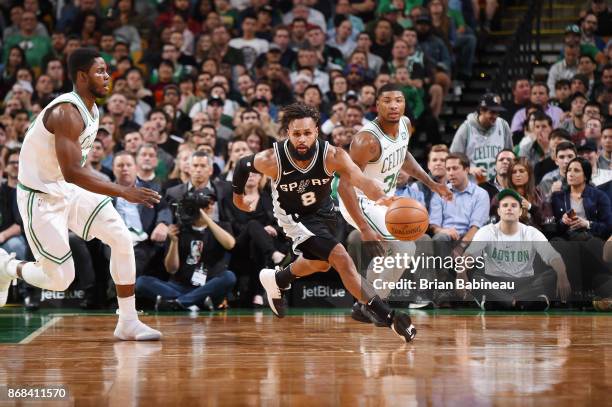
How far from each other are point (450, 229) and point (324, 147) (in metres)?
3.19

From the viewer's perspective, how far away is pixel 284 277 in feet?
25.8

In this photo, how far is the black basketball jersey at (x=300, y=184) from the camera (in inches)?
281

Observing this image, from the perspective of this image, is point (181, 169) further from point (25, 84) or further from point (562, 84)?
point (562, 84)

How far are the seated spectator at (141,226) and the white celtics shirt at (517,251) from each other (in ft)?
10.5

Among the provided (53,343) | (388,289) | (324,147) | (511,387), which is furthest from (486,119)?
(511,387)

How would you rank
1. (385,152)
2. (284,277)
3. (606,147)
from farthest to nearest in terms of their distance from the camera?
(606,147), (385,152), (284,277)

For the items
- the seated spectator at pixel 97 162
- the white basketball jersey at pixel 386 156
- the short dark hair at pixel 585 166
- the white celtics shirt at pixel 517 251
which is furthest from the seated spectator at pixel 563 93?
the seated spectator at pixel 97 162

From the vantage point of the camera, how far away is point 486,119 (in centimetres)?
1107

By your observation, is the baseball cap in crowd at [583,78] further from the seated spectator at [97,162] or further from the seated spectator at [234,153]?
the seated spectator at [97,162]

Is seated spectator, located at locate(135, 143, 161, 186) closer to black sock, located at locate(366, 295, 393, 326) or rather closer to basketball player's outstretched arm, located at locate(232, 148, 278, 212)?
basketball player's outstretched arm, located at locate(232, 148, 278, 212)

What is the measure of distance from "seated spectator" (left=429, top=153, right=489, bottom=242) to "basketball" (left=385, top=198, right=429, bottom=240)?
3216mm

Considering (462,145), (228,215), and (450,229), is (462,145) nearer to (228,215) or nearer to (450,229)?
(450,229)

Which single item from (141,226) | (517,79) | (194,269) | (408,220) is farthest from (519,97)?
(408,220)

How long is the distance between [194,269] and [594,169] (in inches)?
168
